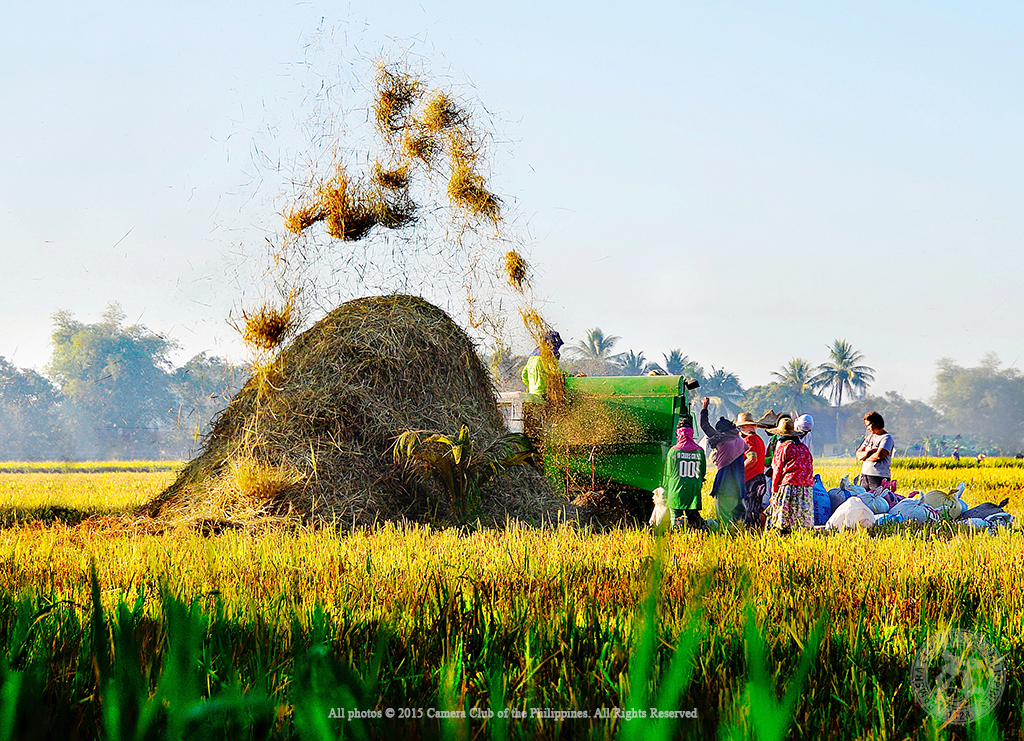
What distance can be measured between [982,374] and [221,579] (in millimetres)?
138412

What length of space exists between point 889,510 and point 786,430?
1524 mm

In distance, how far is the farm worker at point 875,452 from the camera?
9.45 meters

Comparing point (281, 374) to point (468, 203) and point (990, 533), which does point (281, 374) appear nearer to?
point (468, 203)

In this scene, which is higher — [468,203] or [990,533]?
[468,203]

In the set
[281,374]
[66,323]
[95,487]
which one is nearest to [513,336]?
[281,374]

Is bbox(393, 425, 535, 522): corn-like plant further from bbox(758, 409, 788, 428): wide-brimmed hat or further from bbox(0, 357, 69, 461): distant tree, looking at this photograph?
bbox(0, 357, 69, 461): distant tree

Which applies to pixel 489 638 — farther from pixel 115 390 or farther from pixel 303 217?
pixel 115 390

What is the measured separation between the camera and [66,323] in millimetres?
75062

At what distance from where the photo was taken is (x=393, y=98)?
25.7 ft

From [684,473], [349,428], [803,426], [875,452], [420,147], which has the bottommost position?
[684,473]

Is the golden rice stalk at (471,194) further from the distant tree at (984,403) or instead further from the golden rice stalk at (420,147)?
the distant tree at (984,403)

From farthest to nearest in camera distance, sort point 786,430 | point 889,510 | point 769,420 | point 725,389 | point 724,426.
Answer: point 725,389
point 769,420
point 889,510
point 786,430
point 724,426

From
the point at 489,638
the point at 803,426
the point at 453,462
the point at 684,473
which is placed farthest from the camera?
the point at 803,426

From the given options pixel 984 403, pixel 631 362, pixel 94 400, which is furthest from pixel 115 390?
pixel 984 403
